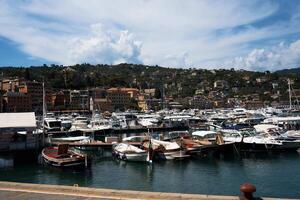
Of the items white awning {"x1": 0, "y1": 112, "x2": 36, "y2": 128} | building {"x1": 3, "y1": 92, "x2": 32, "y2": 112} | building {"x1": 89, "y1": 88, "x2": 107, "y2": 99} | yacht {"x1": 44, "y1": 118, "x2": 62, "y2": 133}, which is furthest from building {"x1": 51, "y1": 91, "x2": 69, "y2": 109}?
white awning {"x1": 0, "y1": 112, "x2": 36, "y2": 128}

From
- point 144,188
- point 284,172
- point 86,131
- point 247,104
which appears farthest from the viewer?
point 247,104

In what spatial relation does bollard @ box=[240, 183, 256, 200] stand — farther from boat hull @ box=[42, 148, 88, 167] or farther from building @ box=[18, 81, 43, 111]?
building @ box=[18, 81, 43, 111]

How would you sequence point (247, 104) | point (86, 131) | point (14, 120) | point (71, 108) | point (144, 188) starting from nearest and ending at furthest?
point (144, 188), point (14, 120), point (86, 131), point (71, 108), point (247, 104)

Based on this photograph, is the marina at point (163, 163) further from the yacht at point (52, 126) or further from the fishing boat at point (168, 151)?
the yacht at point (52, 126)

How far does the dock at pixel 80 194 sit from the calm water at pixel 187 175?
13933mm

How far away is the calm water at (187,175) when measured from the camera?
87.9ft

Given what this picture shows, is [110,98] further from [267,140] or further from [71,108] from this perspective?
[267,140]

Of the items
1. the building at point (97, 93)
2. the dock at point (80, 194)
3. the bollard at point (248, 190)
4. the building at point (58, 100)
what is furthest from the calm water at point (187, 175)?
the building at point (97, 93)

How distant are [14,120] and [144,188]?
2005 cm

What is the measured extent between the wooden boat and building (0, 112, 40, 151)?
13.1ft

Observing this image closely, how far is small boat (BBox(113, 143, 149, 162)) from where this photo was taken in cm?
3697

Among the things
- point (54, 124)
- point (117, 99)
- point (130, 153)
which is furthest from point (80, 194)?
point (117, 99)

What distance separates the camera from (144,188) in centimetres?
2702

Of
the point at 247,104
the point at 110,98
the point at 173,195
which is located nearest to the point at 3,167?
the point at 173,195
